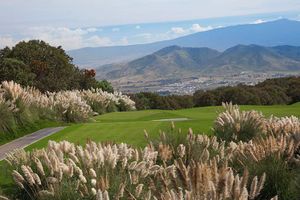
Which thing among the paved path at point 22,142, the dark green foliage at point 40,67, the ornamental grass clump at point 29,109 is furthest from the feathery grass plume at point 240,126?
the dark green foliage at point 40,67

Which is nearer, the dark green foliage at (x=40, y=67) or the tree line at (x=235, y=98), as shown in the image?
the dark green foliage at (x=40, y=67)

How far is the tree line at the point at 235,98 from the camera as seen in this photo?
56.3m

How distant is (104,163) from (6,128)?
10910mm

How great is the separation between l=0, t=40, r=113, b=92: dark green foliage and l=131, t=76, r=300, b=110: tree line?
8.01 meters

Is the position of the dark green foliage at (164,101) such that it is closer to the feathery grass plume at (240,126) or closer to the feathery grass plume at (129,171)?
the feathery grass plume at (240,126)

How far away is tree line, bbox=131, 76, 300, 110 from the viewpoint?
5626 cm

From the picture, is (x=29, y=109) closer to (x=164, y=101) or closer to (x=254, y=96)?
(x=254, y=96)

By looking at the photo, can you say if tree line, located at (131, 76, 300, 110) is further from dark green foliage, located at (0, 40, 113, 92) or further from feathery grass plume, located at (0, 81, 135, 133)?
feathery grass plume, located at (0, 81, 135, 133)

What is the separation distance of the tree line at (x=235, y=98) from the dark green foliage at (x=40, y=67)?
801 centimetres

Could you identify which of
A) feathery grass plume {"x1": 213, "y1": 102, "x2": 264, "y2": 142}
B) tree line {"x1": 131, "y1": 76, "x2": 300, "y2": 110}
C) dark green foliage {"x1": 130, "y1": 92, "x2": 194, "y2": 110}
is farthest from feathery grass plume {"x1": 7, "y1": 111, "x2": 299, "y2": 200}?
dark green foliage {"x1": 130, "y1": 92, "x2": 194, "y2": 110}

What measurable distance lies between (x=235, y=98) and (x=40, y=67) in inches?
832

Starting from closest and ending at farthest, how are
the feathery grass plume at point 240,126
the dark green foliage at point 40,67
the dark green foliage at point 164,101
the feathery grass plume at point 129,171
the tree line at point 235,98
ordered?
the feathery grass plume at point 129,171 < the feathery grass plume at point 240,126 < the dark green foliage at point 40,67 < the tree line at point 235,98 < the dark green foliage at point 164,101

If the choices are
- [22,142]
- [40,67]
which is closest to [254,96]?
[40,67]

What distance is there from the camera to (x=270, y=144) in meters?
8.76
